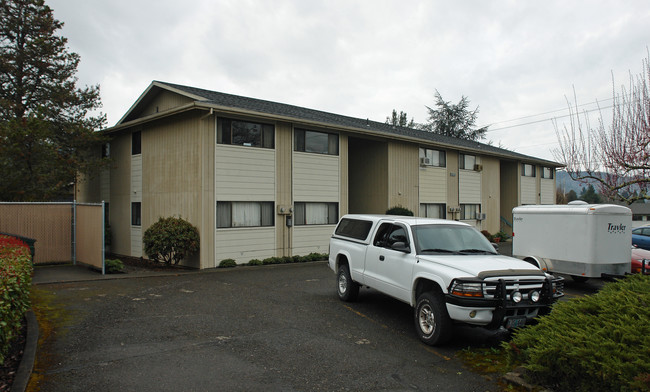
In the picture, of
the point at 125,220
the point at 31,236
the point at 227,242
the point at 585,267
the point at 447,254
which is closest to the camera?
the point at 447,254

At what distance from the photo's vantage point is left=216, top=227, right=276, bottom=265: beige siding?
14.9 meters

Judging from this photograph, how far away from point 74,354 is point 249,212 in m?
10.1

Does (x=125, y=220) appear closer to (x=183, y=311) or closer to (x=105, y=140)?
(x=105, y=140)

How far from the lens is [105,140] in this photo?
19578 millimetres

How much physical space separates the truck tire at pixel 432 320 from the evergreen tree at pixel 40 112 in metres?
16.9

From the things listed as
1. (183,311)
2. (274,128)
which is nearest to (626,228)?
(183,311)

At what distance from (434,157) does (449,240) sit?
16754 millimetres

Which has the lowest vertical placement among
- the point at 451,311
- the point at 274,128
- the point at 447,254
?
the point at 451,311

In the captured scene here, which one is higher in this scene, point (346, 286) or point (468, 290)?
point (468, 290)

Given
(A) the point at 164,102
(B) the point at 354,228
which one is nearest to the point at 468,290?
(B) the point at 354,228

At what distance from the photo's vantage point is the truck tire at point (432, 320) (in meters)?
6.09

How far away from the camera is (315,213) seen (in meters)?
17.9

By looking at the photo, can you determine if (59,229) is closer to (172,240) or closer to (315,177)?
(172,240)

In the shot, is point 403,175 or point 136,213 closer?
point 136,213
